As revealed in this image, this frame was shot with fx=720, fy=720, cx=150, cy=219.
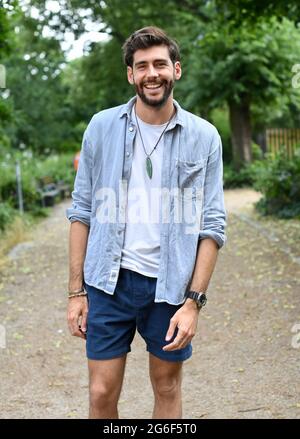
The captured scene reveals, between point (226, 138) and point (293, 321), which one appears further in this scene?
point (226, 138)

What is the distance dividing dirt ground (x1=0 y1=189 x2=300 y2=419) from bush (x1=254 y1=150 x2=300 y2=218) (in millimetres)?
3179

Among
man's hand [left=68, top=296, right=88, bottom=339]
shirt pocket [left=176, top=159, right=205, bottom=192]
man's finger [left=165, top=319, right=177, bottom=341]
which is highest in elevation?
shirt pocket [left=176, top=159, right=205, bottom=192]

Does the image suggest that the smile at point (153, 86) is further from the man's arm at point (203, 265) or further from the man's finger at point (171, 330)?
the man's finger at point (171, 330)

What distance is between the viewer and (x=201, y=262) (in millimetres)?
3014

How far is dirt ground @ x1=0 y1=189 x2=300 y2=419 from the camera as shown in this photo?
4695 mm

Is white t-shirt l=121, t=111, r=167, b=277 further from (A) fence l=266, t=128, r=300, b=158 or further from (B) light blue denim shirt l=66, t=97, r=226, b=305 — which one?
(A) fence l=266, t=128, r=300, b=158

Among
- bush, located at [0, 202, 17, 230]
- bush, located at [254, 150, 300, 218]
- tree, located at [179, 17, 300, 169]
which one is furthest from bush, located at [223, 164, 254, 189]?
bush, located at [0, 202, 17, 230]

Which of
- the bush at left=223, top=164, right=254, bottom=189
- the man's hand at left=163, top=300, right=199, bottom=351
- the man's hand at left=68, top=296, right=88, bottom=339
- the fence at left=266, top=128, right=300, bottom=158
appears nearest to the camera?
the man's hand at left=163, top=300, right=199, bottom=351

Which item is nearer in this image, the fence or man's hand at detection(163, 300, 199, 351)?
man's hand at detection(163, 300, 199, 351)

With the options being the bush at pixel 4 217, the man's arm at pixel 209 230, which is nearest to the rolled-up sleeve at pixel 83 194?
the man's arm at pixel 209 230
